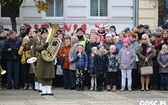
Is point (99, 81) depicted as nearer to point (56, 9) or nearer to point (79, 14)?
point (79, 14)

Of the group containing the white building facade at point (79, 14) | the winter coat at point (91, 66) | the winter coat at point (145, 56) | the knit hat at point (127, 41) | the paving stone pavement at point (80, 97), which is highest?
the white building facade at point (79, 14)

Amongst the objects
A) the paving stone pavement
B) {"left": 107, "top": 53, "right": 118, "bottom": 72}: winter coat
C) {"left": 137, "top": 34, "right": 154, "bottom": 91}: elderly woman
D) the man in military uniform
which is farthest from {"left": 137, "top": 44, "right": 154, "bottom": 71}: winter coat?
the man in military uniform

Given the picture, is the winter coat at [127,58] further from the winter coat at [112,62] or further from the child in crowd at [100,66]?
the child in crowd at [100,66]

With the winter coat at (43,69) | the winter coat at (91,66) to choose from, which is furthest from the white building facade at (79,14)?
the winter coat at (43,69)

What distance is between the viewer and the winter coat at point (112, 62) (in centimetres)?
1934

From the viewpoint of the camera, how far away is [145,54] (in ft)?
64.0

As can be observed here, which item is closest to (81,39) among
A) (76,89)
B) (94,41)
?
(94,41)

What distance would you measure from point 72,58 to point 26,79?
179 centimetres

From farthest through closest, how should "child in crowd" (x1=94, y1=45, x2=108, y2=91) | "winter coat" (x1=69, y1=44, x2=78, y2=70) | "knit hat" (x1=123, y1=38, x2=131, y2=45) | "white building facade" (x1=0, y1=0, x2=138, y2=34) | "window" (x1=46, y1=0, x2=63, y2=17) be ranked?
"window" (x1=46, y1=0, x2=63, y2=17)
"white building facade" (x1=0, y1=0, x2=138, y2=34)
"winter coat" (x1=69, y1=44, x2=78, y2=70)
"knit hat" (x1=123, y1=38, x2=131, y2=45)
"child in crowd" (x1=94, y1=45, x2=108, y2=91)

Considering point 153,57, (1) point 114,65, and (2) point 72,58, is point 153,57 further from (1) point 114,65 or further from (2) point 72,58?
(2) point 72,58

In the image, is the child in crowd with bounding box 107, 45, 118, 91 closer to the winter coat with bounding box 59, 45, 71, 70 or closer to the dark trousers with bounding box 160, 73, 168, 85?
the winter coat with bounding box 59, 45, 71, 70

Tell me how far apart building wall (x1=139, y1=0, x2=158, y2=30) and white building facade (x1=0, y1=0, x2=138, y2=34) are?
5.06 feet

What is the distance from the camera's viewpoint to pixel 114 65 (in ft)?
63.6

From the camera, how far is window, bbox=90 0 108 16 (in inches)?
1158
